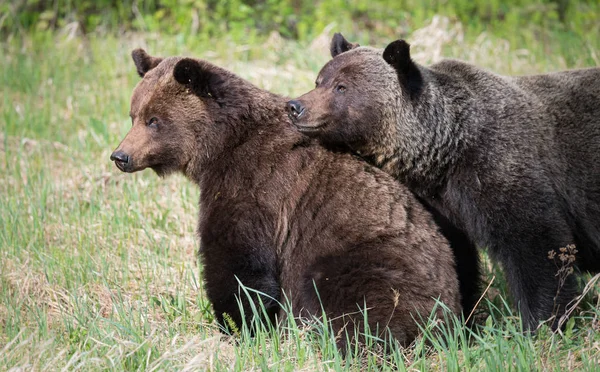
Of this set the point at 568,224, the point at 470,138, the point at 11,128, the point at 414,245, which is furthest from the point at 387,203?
the point at 11,128

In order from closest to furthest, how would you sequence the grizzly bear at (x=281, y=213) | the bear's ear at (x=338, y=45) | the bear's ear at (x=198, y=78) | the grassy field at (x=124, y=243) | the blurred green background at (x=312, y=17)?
the grassy field at (x=124, y=243) → the grizzly bear at (x=281, y=213) → the bear's ear at (x=198, y=78) → the bear's ear at (x=338, y=45) → the blurred green background at (x=312, y=17)

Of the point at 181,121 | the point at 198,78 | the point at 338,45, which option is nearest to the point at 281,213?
the point at 181,121

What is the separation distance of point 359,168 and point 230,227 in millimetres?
1076

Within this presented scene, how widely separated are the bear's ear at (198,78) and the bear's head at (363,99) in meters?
0.59

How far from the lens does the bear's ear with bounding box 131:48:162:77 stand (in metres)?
6.21

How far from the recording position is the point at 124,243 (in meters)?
7.00

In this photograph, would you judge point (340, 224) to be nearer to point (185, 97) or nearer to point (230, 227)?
point (230, 227)

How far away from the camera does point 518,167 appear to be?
5.50 metres

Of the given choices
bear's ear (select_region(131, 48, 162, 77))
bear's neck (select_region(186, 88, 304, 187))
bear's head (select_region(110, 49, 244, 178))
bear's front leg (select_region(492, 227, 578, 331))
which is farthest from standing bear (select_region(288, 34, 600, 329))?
bear's ear (select_region(131, 48, 162, 77))

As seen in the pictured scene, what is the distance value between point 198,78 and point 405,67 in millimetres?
1584

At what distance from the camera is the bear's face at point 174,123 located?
575 cm

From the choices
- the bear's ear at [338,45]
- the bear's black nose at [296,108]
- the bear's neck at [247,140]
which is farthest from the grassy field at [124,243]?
the bear's ear at [338,45]

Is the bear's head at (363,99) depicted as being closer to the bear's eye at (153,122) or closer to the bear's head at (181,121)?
the bear's head at (181,121)

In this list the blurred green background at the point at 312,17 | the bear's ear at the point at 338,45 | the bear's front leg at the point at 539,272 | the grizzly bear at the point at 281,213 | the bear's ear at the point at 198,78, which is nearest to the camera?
the grizzly bear at the point at 281,213
